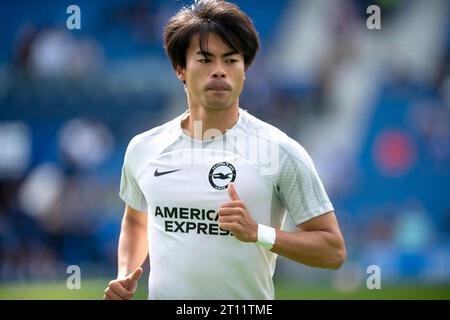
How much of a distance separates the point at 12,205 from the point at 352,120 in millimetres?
6654

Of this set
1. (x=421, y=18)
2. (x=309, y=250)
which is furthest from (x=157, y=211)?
(x=421, y=18)

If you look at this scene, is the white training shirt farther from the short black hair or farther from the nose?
the short black hair

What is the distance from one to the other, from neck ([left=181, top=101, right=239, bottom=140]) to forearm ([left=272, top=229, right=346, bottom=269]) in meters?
0.64

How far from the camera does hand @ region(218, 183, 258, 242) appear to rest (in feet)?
14.8

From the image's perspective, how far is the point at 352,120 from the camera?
17.8 metres

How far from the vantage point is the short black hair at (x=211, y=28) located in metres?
4.83

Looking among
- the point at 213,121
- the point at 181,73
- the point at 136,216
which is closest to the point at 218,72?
the point at 213,121

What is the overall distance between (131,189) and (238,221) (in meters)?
0.94

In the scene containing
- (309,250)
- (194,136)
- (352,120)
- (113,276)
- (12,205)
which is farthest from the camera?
(352,120)

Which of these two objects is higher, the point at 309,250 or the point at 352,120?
the point at 352,120

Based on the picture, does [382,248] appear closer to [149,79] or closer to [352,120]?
[352,120]

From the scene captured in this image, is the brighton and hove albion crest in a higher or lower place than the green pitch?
higher

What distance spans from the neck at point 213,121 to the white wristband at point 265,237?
0.60m

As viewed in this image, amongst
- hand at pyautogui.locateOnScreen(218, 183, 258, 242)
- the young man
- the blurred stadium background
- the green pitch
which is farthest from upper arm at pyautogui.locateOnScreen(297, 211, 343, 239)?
the blurred stadium background
